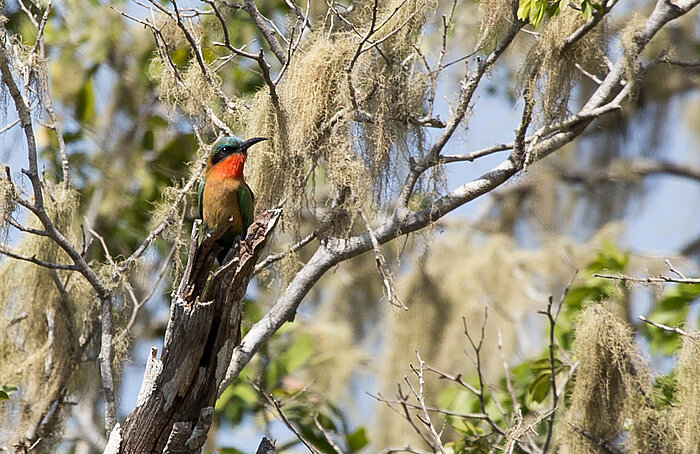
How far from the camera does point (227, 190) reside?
3564mm

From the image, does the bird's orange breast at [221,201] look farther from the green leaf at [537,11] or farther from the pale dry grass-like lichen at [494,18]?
the green leaf at [537,11]

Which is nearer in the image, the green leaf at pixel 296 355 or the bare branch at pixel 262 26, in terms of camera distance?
the bare branch at pixel 262 26

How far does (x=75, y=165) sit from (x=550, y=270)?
3.39 meters

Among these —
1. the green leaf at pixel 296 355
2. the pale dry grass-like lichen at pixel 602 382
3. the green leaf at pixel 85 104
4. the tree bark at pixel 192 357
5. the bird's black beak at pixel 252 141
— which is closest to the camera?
the tree bark at pixel 192 357

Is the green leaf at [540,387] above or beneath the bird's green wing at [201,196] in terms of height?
beneath

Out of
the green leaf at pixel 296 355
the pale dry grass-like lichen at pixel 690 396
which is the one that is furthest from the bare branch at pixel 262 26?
the green leaf at pixel 296 355

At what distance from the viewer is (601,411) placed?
370 cm

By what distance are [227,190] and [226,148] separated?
0.15 metres

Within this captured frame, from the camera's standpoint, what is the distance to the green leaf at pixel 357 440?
496 centimetres

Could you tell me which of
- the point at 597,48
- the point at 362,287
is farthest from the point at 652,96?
the point at 597,48

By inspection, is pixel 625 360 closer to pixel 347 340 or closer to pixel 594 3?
pixel 594 3

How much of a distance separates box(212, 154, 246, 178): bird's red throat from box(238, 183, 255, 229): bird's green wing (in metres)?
0.05

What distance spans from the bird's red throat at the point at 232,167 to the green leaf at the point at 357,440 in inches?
75.1

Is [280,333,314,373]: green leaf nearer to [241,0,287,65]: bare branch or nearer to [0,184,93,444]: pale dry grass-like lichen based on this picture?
[0,184,93,444]: pale dry grass-like lichen
